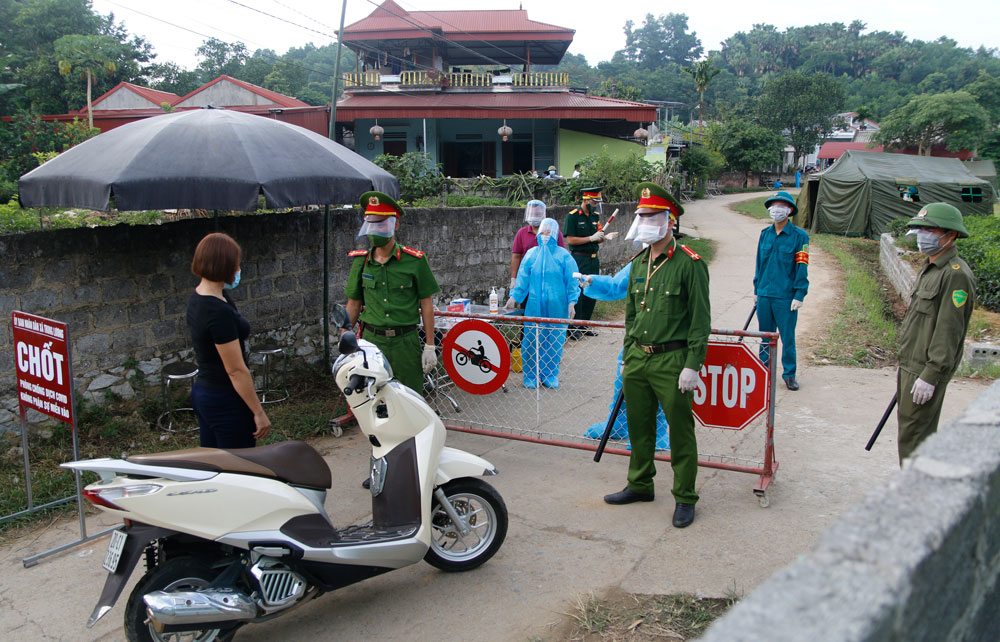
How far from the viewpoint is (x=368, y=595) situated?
3.84m

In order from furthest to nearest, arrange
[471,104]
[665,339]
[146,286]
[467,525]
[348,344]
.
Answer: [471,104] < [146,286] < [665,339] < [467,525] < [348,344]

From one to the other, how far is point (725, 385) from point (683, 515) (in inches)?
36.7

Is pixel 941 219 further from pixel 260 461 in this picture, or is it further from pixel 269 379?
pixel 269 379

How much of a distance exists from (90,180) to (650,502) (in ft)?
14.0

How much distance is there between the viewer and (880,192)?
23.8m

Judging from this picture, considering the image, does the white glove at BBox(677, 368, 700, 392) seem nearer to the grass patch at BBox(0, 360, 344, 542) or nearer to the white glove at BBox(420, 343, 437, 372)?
the white glove at BBox(420, 343, 437, 372)

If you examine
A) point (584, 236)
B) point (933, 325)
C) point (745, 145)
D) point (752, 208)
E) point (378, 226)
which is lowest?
point (933, 325)

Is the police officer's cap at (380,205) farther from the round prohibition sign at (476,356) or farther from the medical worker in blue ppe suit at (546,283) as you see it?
the medical worker in blue ppe suit at (546,283)

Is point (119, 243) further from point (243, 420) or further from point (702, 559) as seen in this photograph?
point (702, 559)

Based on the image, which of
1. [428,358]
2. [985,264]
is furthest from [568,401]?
[985,264]

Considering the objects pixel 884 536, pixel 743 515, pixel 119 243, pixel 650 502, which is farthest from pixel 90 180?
pixel 884 536

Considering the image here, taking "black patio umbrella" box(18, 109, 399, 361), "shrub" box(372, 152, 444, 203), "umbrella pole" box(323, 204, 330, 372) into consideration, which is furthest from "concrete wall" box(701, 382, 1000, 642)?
"shrub" box(372, 152, 444, 203)

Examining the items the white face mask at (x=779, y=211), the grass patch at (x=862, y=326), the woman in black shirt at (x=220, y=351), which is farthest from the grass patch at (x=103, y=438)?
the grass patch at (x=862, y=326)

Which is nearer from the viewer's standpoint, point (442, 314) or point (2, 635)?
point (2, 635)
